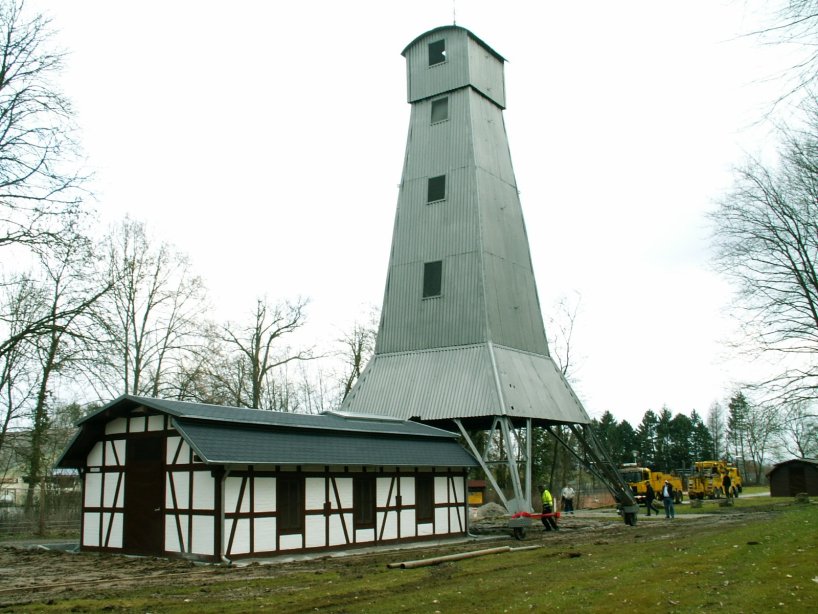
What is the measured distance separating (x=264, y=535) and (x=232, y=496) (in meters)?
1.30

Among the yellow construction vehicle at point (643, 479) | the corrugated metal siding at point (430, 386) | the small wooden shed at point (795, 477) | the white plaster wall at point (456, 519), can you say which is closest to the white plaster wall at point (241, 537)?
the white plaster wall at point (456, 519)

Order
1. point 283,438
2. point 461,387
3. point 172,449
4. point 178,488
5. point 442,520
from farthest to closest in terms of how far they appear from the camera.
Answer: point 461,387 → point 442,520 → point 283,438 → point 172,449 → point 178,488

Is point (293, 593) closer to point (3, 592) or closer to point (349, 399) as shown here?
point (3, 592)

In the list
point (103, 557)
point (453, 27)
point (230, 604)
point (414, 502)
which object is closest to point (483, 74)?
point (453, 27)

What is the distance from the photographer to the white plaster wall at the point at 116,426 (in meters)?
19.0

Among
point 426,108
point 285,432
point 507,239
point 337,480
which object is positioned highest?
point 426,108

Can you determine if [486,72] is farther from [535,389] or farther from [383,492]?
[383,492]

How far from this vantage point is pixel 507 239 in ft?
93.4

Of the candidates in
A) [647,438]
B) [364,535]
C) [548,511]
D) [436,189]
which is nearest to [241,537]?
[364,535]

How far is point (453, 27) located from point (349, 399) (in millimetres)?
14941

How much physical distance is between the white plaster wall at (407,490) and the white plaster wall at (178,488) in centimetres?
651

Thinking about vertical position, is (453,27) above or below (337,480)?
above

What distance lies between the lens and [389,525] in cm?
2070

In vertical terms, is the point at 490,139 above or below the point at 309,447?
above
